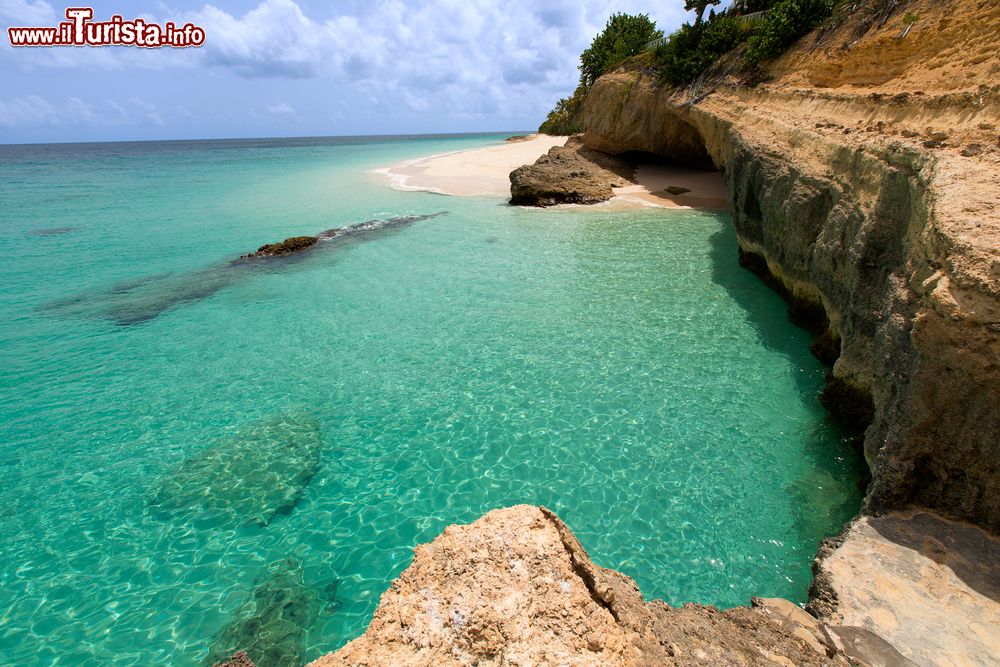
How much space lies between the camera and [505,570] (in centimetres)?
299

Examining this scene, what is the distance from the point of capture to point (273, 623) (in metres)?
4.83

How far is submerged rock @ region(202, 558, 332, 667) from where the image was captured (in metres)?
4.55

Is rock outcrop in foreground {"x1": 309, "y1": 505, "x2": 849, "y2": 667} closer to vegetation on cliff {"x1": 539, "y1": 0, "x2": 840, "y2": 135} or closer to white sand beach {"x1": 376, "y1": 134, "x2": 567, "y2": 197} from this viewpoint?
vegetation on cliff {"x1": 539, "y1": 0, "x2": 840, "y2": 135}

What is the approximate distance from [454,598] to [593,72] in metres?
37.8

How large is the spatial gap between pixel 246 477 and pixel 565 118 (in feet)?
177

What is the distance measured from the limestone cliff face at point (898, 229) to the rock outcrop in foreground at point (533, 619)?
2.59m

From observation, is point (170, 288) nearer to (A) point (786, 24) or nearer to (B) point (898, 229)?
(B) point (898, 229)

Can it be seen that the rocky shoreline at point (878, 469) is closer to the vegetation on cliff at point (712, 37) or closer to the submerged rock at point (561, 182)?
the vegetation on cliff at point (712, 37)

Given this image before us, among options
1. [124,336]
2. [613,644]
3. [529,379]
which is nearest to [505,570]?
[613,644]

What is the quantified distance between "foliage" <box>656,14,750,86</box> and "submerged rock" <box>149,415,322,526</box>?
2142 cm

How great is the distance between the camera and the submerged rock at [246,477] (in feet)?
20.4

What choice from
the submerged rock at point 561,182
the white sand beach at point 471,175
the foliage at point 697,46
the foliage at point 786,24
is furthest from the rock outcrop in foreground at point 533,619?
the white sand beach at point 471,175

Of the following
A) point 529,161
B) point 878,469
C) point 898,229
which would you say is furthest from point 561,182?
point 878,469

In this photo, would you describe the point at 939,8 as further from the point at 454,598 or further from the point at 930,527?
the point at 454,598
